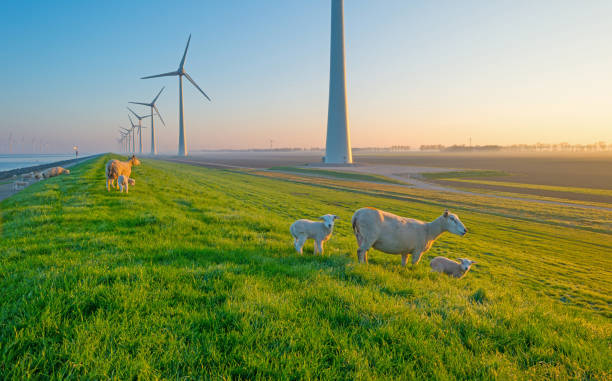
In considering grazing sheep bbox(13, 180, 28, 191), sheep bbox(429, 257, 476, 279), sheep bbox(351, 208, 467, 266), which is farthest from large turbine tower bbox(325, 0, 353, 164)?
sheep bbox(351, 208, 467, 266)

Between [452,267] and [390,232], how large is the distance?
8.64ft

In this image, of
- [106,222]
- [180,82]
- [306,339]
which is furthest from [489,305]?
[180,82]

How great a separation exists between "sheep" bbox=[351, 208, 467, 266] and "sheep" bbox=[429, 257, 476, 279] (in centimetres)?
102

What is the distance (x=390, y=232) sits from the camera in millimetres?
7504

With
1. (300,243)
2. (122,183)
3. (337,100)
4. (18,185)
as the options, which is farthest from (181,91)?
(300,243)

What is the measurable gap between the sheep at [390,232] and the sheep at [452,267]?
102 centimetres

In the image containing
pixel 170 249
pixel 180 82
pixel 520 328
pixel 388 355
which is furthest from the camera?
pixel 180 82

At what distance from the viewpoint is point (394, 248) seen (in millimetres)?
7594

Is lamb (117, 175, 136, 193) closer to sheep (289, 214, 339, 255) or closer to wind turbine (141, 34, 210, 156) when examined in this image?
sheep (289, 214, 339, 255)

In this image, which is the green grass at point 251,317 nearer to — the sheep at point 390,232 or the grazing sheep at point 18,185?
the sheep at point 390,232

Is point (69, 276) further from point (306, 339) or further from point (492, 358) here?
point (492, 358)

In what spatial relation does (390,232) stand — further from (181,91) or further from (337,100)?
(181,91)

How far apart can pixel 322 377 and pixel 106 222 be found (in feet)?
30.6

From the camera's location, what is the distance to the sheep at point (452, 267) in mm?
8234
